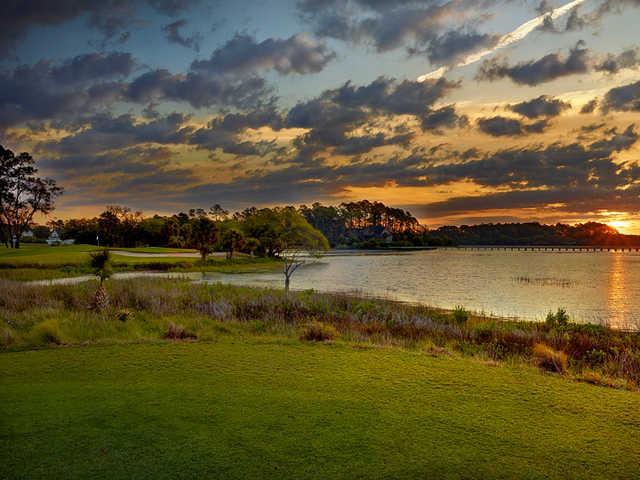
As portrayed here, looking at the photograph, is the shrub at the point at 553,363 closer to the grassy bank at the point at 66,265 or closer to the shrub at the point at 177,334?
the shrub at the point at 177,334

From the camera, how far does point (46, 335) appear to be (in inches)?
390

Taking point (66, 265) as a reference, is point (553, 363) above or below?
above

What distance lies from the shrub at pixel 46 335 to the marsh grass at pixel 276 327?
0.06ft

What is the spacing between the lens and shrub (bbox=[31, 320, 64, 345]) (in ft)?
32.0

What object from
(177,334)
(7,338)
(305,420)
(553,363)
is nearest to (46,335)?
(7,338)

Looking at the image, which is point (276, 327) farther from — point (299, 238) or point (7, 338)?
point (299, 238)

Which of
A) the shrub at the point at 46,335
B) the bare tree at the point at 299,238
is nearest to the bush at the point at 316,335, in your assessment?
the shrub at the point at 46,335

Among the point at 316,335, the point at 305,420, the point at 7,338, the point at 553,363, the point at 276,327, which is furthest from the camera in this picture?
the point at 276,327

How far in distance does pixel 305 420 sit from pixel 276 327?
7757 mm

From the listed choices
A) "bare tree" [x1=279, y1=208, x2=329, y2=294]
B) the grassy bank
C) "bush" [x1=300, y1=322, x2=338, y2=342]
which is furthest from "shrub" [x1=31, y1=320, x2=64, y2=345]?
the grassy bank

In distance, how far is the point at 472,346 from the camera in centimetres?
1339

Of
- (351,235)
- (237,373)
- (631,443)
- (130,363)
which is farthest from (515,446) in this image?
(351,235)

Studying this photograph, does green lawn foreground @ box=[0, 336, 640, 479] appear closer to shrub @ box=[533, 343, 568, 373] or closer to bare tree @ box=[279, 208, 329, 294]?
shrub @ box=[533, 343, 568, 373]

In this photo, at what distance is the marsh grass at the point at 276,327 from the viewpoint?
10336 millimetres
